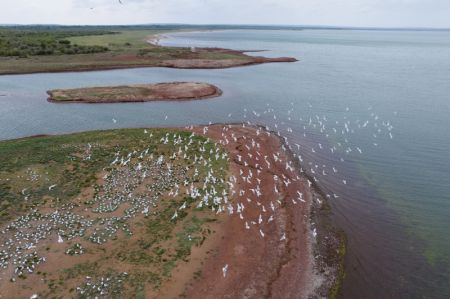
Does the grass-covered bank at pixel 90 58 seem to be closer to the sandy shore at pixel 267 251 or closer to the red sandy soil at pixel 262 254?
the sandy shore at pixel 267 251

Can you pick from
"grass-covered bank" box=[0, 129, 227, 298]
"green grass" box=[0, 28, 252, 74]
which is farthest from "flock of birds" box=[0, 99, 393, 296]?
"green grass" box=[0, 28, 252, 74]

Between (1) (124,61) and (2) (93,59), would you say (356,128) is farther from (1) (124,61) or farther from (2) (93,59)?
(2) (93,59)

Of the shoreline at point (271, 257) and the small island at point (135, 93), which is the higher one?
the small island at point (135, 93)

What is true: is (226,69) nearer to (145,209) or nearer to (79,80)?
(79,80)

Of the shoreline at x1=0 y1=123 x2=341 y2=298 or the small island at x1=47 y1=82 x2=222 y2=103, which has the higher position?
the small island at x1=47 y1=82 x2=222 y2=103

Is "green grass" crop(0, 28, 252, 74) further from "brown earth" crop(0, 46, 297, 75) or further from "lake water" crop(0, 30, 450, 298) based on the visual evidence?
"lake water" crop(0, 30, 450, 298)

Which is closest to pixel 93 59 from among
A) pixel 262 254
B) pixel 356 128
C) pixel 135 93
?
pixel 135 93

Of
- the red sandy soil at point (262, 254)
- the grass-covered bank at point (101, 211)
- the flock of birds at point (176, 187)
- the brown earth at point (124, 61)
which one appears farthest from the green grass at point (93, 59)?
the red sandy soil at point (262, 254)
